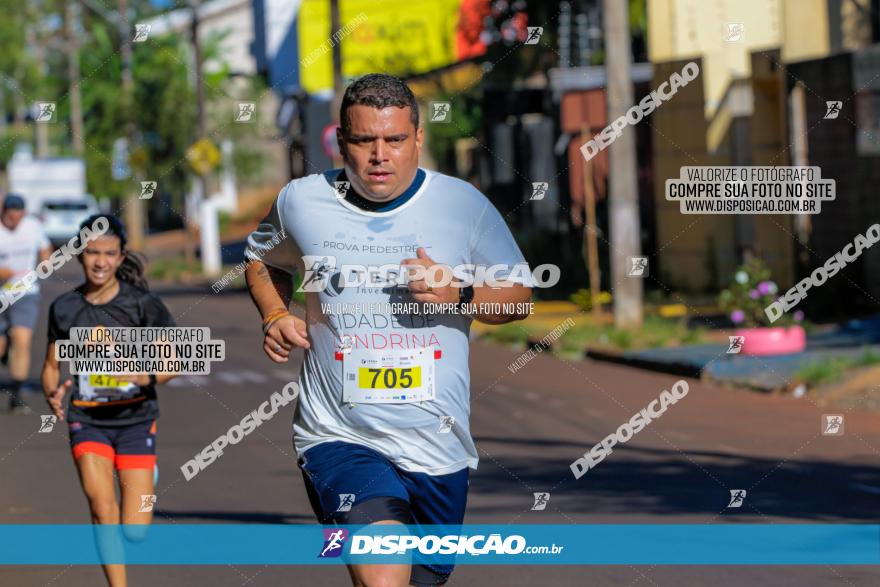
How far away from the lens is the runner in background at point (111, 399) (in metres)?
7.03

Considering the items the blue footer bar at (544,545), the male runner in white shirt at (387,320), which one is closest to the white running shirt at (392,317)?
the male runner in white shirt at (387,320)

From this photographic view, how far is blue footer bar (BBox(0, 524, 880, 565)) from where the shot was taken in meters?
8.20

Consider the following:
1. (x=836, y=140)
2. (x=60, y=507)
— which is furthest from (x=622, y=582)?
(x=836, y=140)

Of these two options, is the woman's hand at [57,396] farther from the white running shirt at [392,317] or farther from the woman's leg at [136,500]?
the white running shirt at [392,317]

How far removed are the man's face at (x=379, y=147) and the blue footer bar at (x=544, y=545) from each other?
9.44ft

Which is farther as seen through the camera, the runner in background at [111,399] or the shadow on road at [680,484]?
the shadow on road at [680,484]

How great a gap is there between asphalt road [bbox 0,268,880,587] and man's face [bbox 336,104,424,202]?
3230mm

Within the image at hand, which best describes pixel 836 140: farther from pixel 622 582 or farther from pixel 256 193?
pixel 256 193

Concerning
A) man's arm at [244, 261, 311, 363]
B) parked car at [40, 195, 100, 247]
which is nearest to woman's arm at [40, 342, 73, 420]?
man's arm at [244, 261, 311, 363]

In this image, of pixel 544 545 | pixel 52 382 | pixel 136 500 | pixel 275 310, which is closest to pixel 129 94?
pixel 544 545

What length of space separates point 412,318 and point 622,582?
2.92 metres

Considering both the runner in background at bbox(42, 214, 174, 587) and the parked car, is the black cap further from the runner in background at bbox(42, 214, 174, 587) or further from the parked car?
the parked car

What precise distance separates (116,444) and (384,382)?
2.43 metres

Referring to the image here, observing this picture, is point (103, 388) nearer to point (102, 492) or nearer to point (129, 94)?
point (102, 492)
